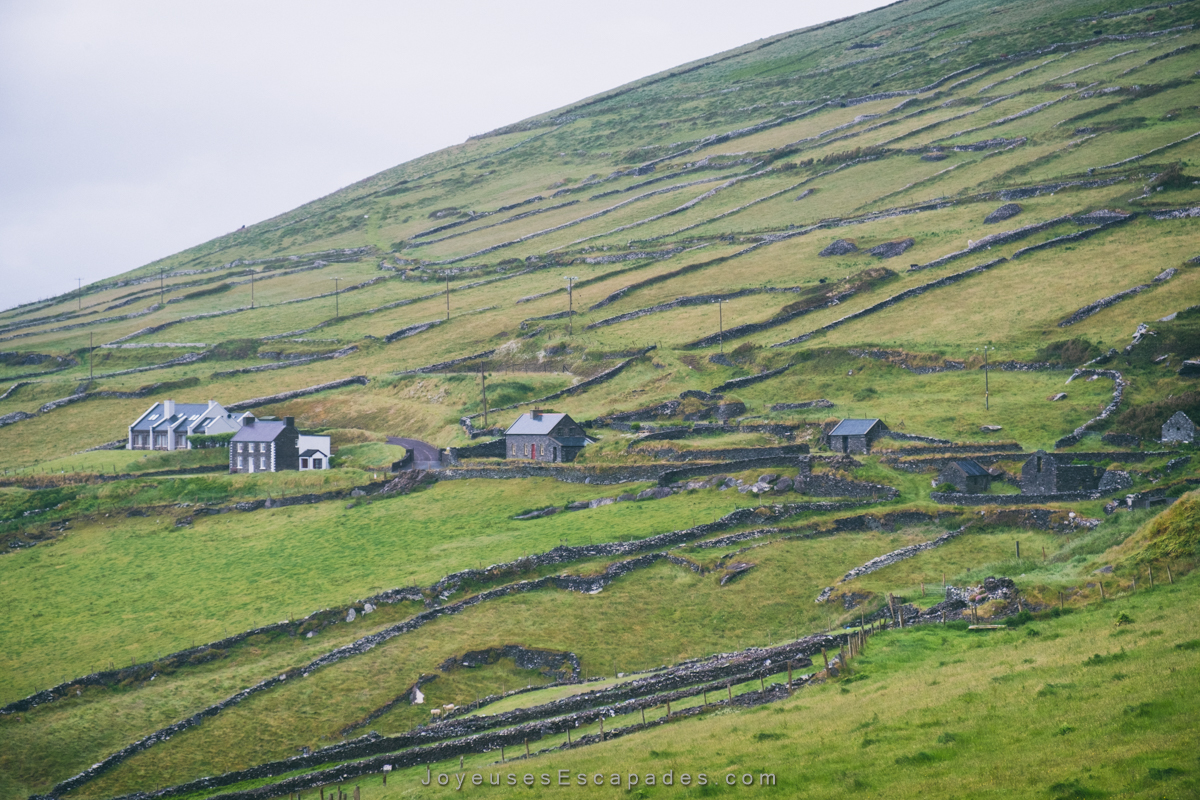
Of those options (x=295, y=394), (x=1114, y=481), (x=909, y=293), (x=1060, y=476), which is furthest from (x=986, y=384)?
(x=295, y=394)

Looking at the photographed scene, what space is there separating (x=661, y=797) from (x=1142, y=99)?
458ft

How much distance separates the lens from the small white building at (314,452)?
8325 cm

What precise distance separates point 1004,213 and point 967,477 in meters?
59.9

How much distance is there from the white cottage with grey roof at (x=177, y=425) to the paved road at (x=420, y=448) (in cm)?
1573

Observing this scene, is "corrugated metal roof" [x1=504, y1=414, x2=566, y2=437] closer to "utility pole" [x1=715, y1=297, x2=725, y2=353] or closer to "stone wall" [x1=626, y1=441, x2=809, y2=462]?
"stone wall" [x1=626, y1=441, x2=809, y2=462]

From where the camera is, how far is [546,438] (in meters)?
76.2

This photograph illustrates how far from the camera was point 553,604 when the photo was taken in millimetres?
47781

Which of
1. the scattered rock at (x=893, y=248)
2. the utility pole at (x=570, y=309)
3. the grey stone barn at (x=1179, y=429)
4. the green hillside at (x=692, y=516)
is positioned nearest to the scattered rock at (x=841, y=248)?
the green hillside at (x=692, y=516)

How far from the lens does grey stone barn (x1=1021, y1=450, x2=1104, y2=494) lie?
54250 millimetres

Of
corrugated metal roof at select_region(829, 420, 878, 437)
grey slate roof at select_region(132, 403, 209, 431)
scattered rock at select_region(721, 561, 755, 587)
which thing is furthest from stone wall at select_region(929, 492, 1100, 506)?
grey slate roof at select_region(132, 403, 209, 431)

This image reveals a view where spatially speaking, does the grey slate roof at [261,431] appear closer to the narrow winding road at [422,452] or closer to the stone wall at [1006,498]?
the narrow winding road at [422,452]

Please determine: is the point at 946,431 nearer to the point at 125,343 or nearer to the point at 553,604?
the point at 553,604

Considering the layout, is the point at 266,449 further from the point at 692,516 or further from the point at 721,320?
the point at 721,320

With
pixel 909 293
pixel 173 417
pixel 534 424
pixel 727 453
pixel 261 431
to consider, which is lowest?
pixel 727 453
